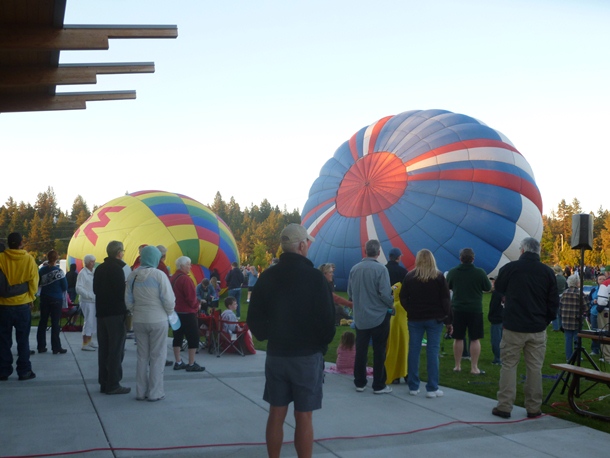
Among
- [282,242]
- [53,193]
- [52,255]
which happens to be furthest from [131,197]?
[53,193]

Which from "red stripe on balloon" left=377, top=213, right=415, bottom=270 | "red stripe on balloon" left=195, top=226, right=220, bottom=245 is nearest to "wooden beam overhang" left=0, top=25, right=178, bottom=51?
"red stripe on balloon" left=377, top=213, right=415, bottom=270

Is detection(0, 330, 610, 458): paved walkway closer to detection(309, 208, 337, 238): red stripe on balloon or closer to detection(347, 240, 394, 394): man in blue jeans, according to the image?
detection(347, 240, 394, 394): man in blue jeans

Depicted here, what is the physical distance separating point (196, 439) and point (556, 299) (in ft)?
12.8

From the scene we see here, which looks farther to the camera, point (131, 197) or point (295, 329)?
point (131, 197)

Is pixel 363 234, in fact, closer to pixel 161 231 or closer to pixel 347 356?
pixel 161 231

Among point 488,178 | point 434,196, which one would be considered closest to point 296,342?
point 434,196

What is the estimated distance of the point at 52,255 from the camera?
35.0 ft

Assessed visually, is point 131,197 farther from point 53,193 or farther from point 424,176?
point 53,193

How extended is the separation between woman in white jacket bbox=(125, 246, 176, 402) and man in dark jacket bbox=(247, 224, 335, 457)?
2.91 m

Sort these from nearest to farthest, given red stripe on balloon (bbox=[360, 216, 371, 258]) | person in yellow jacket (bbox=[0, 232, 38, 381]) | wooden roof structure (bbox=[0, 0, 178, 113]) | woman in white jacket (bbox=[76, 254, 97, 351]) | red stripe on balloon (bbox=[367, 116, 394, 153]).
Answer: wooden roof structure (bbox=[0, 0, 178, 113])
person in yellow jacket (bbox=[0, 232, 38, 381])
woman in white jacket (bbox=[76, 254, 97, 351])
red stripe on balloon (bbox=[360, 216, 371, 258])
red stripe on balloon (bbox=[367, 116, 394, 153])

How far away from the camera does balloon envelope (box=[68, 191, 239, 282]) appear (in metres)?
20.6

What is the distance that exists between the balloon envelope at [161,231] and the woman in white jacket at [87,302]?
28.4 ft

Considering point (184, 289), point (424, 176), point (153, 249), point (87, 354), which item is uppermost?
point (424, 176)

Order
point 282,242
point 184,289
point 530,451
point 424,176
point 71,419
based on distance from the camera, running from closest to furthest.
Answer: point 282,242, point 530,451, point 71,419, point 184,289, point 424,176
